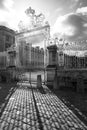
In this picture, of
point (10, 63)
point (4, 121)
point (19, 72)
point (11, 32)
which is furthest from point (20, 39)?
point (11, 32)

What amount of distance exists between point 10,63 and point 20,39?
160 inches

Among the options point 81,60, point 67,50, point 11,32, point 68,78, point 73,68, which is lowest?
point 68,78

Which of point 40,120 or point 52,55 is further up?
point 52,55

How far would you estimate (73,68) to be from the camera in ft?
33.6

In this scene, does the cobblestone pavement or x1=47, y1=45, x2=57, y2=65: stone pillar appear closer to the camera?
the cobblestone pavement

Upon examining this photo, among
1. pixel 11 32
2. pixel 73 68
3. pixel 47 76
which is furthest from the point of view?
pixel 11 32

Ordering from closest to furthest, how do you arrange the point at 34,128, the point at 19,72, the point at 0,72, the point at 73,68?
the point at 34,128 < the point at 73,68 < the point at 19,72 < the point at 0,72

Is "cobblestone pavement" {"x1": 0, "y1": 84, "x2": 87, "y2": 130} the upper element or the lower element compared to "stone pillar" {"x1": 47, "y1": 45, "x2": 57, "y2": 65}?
lower

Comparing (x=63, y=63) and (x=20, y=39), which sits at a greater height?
(x=20, y=39)

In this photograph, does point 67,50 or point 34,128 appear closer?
point 34,128

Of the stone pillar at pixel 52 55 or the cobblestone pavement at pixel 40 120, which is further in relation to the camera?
the stone pillar at pixel 52 55

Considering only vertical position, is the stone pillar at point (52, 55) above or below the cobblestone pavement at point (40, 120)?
above

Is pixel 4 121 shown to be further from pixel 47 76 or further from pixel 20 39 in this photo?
pixel 20 39

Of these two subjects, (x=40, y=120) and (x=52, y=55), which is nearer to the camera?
(x=40, y=120)
